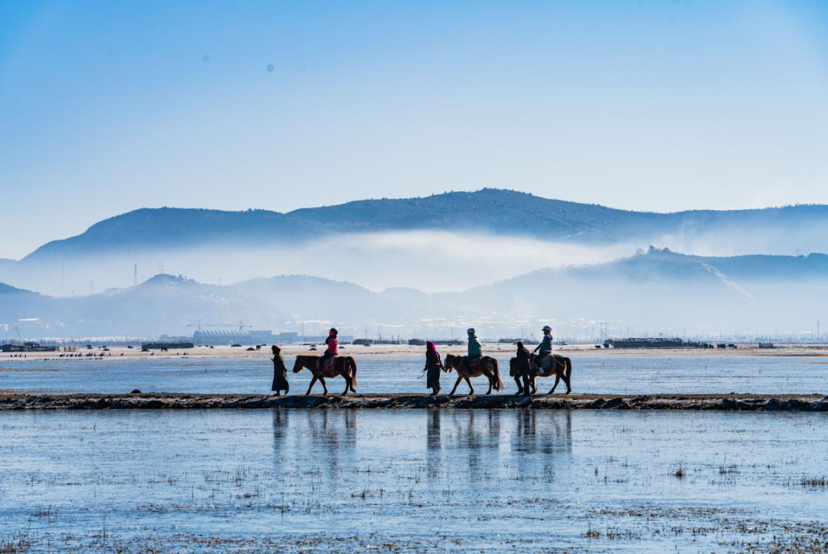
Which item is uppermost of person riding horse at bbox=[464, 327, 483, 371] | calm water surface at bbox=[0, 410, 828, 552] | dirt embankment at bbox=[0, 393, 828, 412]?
person riding horse at bbox=[464, 327, 483, 371]

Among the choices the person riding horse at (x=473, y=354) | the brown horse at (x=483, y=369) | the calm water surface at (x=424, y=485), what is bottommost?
the calm water surface at (x=424, y=485)

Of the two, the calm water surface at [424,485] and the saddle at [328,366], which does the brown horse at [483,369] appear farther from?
the calm water surface at [424,485]

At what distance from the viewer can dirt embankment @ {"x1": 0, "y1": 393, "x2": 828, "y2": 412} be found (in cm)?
3881

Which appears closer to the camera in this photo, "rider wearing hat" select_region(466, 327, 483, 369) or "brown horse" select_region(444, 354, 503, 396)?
"brown horse" select_region(444, 354, 503, 396)

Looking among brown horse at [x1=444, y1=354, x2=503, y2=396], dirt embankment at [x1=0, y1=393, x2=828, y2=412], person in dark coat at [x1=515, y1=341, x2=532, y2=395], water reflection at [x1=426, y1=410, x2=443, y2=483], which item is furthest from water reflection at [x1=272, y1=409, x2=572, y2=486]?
brown horse at [x1=444, y1=354, x2=503, y2=396]

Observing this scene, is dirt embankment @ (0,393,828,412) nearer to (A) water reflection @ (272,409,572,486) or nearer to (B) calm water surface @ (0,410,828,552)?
(A) water reflection @ (272,409,572,486)

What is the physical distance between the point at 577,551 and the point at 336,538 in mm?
3744

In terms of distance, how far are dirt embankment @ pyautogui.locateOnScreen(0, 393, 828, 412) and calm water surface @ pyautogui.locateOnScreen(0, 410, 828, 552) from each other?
2.75 metres

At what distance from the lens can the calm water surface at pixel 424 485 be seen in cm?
1838

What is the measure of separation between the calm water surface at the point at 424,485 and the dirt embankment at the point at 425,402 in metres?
2.75

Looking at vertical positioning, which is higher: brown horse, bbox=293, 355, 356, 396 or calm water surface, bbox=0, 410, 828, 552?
brown horse, bbox=293, 355, 356, 396

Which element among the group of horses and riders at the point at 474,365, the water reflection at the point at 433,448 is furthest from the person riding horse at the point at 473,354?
the water reflection at the point at 433,448

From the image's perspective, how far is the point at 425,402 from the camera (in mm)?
41625

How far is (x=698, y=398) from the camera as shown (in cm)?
4028
